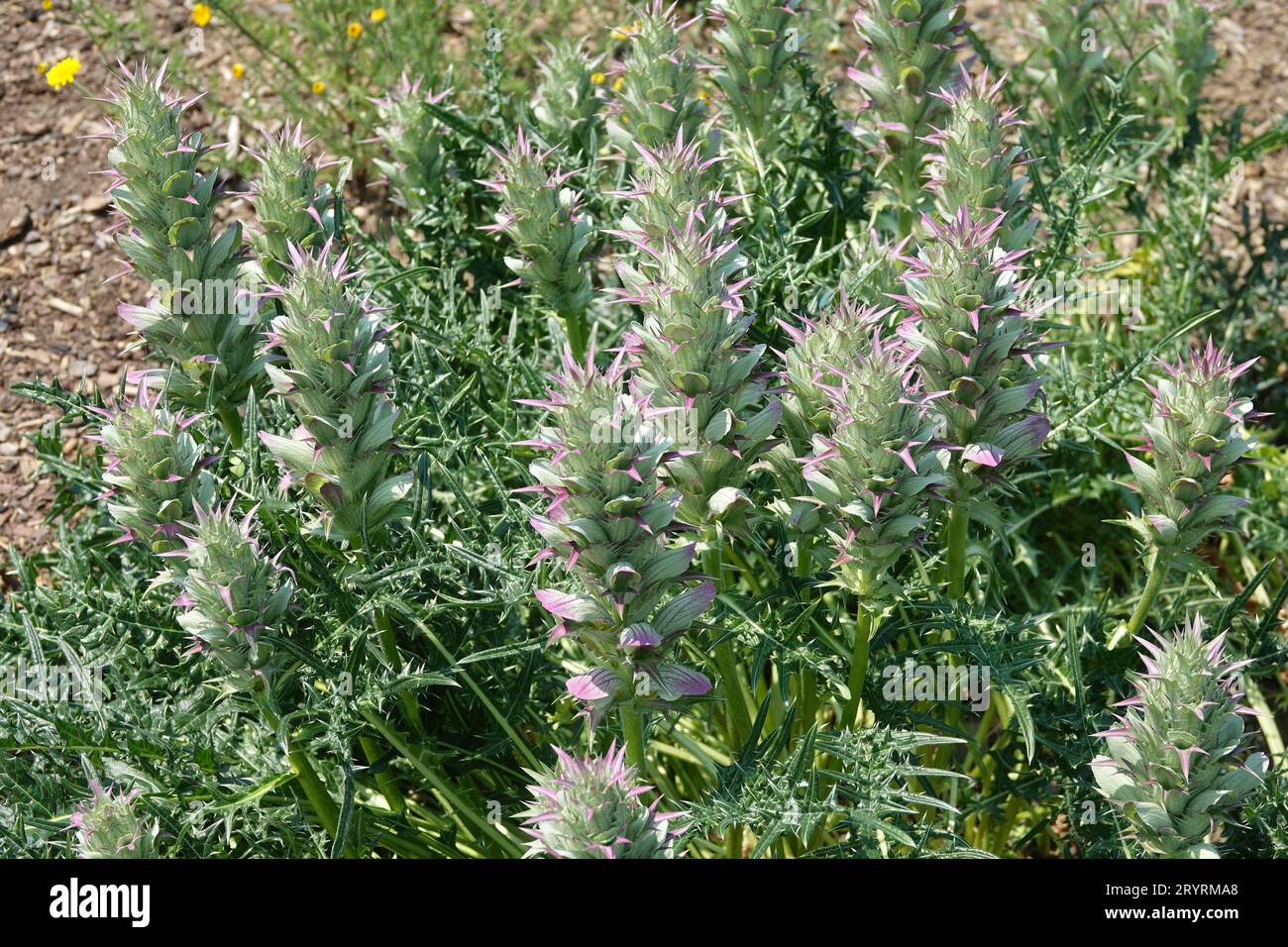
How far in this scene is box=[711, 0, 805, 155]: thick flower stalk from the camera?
151 inches

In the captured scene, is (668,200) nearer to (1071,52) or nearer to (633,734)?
(633,734)

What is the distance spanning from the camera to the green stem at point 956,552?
3236 millimetres

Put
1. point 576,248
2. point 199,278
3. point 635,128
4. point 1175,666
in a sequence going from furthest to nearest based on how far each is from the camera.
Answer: point 635,128
point 576,248
point 199,278
point 1175,666

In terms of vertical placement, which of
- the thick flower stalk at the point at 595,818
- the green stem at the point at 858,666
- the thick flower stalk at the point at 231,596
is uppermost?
the thick flower stalk at the point at 231,596

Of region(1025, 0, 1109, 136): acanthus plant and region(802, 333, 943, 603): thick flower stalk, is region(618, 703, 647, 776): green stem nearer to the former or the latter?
region(802, 333, 943, 603): thick flower stalk

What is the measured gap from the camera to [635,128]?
3.85 metres

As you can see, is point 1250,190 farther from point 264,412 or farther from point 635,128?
point 264,412

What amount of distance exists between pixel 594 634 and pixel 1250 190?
4.76 metres

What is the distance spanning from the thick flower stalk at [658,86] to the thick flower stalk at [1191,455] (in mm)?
1516

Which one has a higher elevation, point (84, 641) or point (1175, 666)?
point (84, 641)

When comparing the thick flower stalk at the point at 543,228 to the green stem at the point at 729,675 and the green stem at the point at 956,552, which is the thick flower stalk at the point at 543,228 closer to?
the green stem at the point at 729,675

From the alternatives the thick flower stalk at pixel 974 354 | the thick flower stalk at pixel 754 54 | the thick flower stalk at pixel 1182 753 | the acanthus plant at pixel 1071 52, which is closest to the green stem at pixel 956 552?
the thick flower stalk at pixel 974 354

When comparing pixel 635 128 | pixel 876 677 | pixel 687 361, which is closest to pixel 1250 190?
pixel 635 128

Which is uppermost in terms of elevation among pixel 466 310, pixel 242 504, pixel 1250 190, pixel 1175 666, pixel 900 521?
pixel 1250 190
